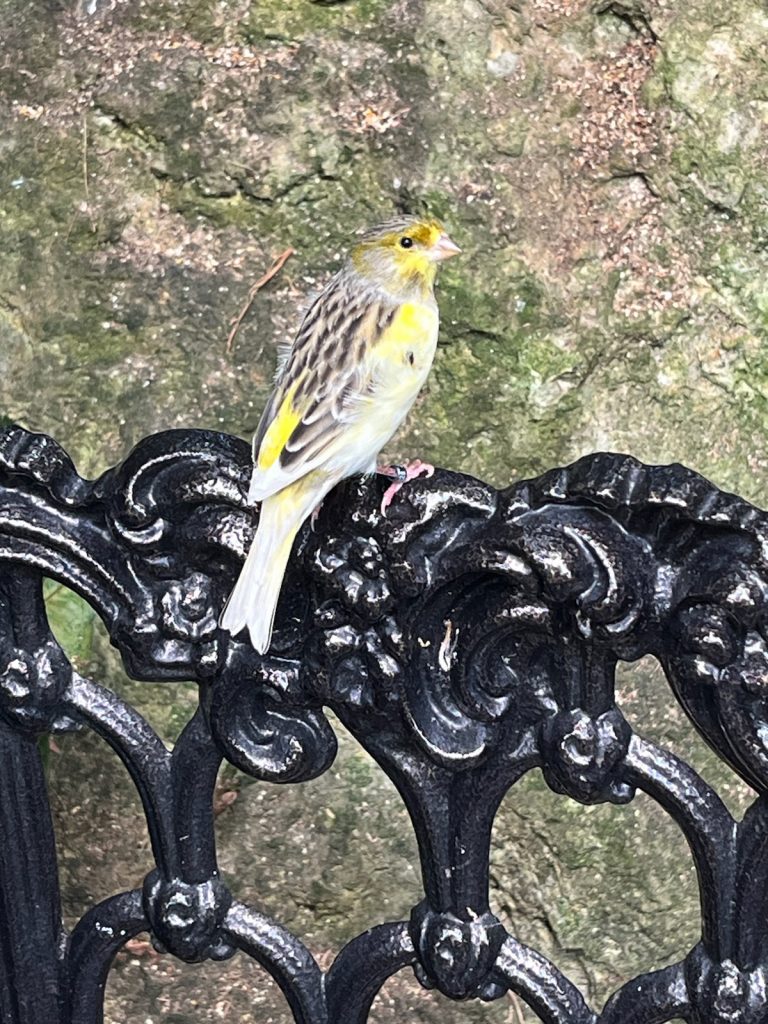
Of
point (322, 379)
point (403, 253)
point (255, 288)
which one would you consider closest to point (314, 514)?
point (322, 379)

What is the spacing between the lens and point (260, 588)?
949 mm

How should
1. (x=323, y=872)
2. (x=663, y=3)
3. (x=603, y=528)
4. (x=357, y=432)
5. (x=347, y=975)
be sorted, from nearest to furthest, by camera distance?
(x=603, y=528)
(x=347, y=975)
(x=357, y=432)
(x=663, y=3)
(x=323, y=872)

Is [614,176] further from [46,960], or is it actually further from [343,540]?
[46,960]

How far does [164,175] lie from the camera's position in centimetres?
179

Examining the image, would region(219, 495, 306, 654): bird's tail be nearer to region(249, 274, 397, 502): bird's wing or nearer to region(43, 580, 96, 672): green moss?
region(249, 274, 397, 502): bird's wing

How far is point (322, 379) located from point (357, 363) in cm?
5

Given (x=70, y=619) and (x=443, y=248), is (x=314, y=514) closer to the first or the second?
(x=443, y=248)

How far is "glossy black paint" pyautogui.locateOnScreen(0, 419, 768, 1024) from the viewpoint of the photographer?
2.80 feet

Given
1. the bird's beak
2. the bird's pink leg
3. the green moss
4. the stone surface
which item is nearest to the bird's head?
the bird's beak

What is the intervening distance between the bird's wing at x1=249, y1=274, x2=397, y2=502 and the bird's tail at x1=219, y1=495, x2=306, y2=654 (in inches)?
10.8

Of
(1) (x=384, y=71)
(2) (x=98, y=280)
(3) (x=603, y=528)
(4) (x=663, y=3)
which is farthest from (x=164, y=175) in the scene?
(3) (x=603, y=528)

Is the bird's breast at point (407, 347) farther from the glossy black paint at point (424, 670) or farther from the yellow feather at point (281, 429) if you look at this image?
the glossy black paint at point (424, 670)

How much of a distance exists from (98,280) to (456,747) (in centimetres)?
108

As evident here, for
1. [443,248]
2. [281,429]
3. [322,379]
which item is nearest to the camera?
[281,429]
